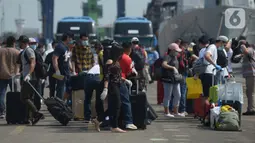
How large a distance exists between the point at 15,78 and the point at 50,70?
1.63 meters

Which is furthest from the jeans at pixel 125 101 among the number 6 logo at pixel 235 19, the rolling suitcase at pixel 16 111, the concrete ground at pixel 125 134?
the number 6 logo at pixel 235 19

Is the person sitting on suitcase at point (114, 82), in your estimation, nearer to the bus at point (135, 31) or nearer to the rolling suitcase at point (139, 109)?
the rolling suitcase at point (139, 109)

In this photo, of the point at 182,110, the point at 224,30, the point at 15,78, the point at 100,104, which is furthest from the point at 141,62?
the point at 224,30

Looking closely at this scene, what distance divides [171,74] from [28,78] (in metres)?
3.21

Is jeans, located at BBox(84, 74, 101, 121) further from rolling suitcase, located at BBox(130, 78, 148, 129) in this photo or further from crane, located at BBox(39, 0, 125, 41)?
crane, located at BBox(39, 0, 125, 41)

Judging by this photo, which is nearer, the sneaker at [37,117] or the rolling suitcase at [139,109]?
the rolling suitcase at [139,109]

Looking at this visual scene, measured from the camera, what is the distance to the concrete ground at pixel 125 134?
43.8ft

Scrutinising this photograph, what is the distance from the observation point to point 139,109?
15102 millimetres

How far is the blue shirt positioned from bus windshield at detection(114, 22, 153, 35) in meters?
37.5

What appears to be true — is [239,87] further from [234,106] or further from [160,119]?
[160,119]

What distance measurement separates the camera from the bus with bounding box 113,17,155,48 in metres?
55.4

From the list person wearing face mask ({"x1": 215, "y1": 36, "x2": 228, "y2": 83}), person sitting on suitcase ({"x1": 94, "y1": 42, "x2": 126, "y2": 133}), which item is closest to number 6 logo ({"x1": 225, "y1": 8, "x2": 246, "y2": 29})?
person wearing face mask ({"x1": 215, "y1": 36, "x2": 228, "y2": 83})

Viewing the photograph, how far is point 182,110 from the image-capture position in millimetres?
18766

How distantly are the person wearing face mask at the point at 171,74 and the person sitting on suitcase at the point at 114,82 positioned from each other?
11.0ft
